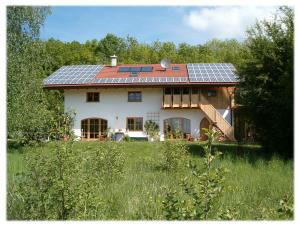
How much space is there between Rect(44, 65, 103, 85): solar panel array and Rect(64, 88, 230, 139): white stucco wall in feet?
3.07

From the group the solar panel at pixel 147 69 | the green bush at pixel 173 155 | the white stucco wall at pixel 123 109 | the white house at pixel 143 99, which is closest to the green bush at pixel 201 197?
the green bush at pixel 173 155

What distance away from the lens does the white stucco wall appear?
89.3ft

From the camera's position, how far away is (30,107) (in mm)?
18906

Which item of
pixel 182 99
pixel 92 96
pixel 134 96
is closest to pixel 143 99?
pixel 134 96

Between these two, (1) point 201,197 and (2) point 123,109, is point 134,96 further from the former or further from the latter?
(1) point 201,197

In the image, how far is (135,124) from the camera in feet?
89.9

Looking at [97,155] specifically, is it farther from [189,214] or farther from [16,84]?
[16,84]

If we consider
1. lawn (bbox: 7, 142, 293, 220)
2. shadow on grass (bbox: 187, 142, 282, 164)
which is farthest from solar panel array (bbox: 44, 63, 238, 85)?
lawn (bbox: 7, 142, 293, 220)

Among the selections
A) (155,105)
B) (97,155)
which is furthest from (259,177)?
(155,105)

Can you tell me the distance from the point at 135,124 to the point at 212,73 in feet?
20.5

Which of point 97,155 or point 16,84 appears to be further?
point 16,84

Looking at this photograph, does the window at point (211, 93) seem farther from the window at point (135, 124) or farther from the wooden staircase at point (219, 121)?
the window at point (135, 124)

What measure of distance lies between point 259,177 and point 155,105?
1837cm
